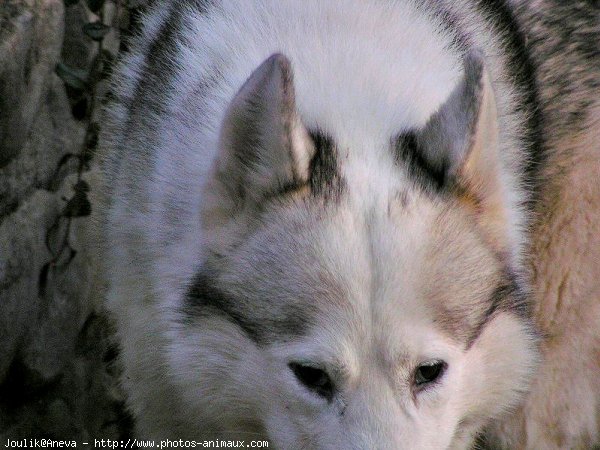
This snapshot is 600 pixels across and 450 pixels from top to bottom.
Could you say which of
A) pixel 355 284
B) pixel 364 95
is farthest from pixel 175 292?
pixel 364 95

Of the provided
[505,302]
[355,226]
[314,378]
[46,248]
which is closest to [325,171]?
[355,226]

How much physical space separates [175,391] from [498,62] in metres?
1.86

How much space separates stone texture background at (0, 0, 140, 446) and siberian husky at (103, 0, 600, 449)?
419mm

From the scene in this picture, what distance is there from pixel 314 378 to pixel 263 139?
749 mm

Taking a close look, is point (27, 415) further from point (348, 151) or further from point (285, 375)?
point (348, 151)

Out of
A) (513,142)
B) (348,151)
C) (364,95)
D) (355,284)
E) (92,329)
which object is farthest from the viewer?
(92,329)

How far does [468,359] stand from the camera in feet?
10.4

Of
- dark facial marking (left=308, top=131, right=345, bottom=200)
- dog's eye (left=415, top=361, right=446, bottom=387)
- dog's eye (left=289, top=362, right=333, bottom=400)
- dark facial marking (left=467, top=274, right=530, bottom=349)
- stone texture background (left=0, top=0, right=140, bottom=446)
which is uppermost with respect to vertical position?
dark facial marking (left=308, top=131, right=345, bottom=200)

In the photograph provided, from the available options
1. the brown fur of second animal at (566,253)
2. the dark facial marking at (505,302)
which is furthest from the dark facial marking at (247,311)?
the brown fur of second animal at (566,253)

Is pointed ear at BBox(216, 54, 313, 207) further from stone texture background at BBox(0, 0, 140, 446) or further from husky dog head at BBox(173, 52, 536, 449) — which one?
stone texture background at BBox(0, 0, 140, 446)

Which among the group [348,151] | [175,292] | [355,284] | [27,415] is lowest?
[27,415]

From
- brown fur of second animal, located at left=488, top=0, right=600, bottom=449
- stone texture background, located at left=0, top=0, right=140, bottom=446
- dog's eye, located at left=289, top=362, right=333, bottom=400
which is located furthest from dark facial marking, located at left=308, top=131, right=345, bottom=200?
stone texture background, located at left=0, top=0, right=140, bottom=446

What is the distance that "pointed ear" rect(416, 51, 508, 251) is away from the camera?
2.96 meters

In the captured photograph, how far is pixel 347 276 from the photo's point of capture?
114 inches
